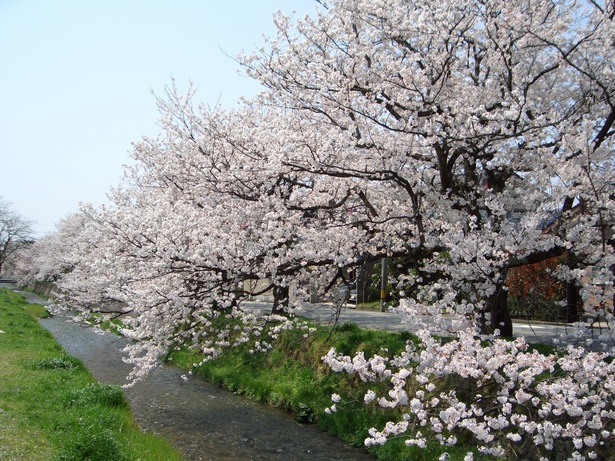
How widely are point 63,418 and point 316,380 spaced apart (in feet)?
18.1

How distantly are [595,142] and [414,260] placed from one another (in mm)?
3882

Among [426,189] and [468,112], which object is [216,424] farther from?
[468,112]

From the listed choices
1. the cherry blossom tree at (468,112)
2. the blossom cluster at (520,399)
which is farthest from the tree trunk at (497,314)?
the blossom cluster at (520,399)

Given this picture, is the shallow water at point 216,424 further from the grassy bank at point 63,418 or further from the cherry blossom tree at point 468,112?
the cherry blossom tree at point 468,112

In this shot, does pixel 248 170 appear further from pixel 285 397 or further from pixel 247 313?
pixel 285 397

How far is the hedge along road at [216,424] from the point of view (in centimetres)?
927

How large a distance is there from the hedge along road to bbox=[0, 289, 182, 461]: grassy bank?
3.04 feet

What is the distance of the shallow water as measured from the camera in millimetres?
9273

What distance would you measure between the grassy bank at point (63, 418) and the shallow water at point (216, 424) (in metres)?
0.90

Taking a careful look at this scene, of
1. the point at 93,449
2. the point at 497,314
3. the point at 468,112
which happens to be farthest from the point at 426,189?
the point at 93,449

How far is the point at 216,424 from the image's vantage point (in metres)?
10.8

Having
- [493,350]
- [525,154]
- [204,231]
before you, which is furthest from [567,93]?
[204,231]

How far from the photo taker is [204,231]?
34.1 ft

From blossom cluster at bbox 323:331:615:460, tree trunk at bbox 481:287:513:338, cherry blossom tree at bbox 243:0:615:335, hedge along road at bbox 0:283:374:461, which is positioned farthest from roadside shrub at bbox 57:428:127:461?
tree trunk at bbox 481:287:513:338
